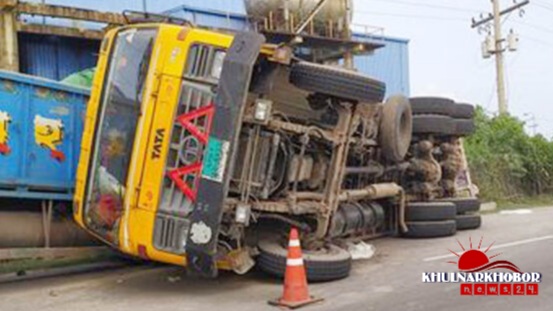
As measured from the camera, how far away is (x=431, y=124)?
1109 centimetres

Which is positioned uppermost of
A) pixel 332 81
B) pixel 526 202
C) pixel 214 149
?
pixel 332 81

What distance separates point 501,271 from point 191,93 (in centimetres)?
399

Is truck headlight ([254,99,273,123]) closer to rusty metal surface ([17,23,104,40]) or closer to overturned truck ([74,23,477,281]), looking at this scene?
overturned truck ([74,23,477,281])

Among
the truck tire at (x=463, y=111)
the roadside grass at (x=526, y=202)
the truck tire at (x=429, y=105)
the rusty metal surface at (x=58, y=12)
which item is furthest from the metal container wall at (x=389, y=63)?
the truck tire at (x=429, y=105)

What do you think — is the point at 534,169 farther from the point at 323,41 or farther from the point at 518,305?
the point at 518,305

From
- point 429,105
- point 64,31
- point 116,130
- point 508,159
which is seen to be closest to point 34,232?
point 116,130

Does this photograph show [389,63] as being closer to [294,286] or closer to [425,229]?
[425,229]

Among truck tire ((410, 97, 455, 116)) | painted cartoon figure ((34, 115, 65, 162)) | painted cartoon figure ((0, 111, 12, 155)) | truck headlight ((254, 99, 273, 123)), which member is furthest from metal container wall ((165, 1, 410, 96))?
truck headlight ((254, 99, 273, 123))

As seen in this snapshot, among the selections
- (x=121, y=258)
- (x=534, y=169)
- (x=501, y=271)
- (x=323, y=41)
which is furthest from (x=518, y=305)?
(x=323, y=41)

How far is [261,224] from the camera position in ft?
24.4

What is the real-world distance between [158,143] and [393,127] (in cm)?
389

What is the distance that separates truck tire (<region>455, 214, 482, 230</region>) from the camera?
11.8m

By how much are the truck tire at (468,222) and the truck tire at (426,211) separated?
3.16 feet

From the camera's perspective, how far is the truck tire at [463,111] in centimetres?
1166
